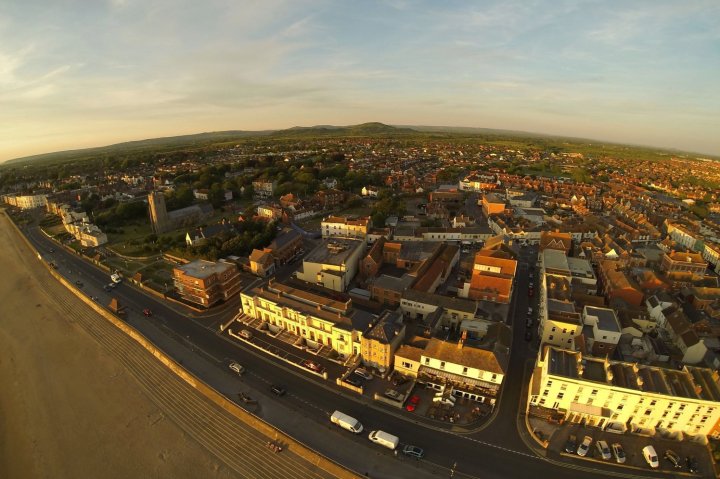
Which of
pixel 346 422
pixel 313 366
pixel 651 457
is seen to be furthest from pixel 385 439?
pixel 651 457

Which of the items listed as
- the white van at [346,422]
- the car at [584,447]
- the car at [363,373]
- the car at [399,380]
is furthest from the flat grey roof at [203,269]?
the car at [584,447]

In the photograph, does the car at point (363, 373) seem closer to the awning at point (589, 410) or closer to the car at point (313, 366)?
the car at point (313, 366)

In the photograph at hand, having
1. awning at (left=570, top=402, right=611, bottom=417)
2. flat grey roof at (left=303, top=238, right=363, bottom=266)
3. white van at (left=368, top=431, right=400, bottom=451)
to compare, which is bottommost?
white van at (left=368, top=431, right=400, bottom=451)

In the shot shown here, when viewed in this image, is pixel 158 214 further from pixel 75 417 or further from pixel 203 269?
pixel 75 417

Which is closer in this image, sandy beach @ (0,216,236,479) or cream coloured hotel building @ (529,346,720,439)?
cream coloured hotel building @ (529,346,720,439)

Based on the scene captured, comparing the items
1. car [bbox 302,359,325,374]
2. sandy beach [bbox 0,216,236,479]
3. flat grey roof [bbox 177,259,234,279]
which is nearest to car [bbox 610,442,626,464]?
car [bbox 302,359,325,374]

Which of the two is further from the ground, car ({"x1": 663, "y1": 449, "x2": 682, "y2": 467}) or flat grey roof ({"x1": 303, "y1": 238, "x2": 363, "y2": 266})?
flat grey roof ({"x1": 303, "y1": 238, "x2": 363, "y2": 266})

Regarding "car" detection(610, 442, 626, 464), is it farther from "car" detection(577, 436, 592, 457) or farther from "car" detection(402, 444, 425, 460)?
"car" detection(402, 444, 425, 460)
